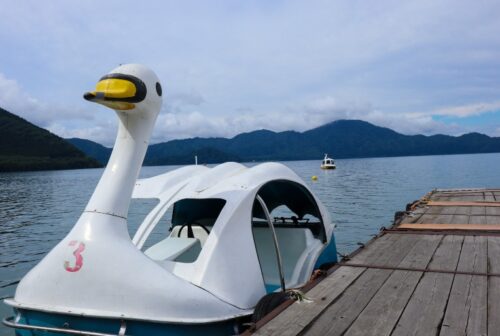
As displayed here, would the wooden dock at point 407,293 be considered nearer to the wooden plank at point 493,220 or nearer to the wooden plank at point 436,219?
the wooden plank at point 493,220

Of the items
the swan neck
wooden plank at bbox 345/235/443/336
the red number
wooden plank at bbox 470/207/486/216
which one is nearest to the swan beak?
the swan neck

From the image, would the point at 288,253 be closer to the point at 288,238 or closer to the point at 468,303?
the point at 288,238

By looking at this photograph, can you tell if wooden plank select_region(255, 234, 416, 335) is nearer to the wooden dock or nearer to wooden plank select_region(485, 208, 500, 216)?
the wooden dock

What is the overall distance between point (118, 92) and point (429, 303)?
420 cm

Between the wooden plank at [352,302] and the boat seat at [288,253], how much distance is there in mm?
909

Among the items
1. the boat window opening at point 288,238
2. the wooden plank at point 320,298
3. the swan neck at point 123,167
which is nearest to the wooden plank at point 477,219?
the wooden plank at point 320,298

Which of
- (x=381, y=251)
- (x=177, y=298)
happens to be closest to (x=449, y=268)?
(x=381, y=251)

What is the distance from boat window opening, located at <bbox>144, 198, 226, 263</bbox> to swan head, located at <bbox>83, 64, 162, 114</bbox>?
2.08 meters

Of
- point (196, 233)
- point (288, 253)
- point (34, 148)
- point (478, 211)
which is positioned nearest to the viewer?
point (196, 233)

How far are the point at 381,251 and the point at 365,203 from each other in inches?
1007

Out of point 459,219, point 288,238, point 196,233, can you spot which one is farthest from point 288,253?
point 459,219

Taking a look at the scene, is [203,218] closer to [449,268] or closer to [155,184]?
[155,184]

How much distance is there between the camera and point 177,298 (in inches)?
188

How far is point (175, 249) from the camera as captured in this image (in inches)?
254
